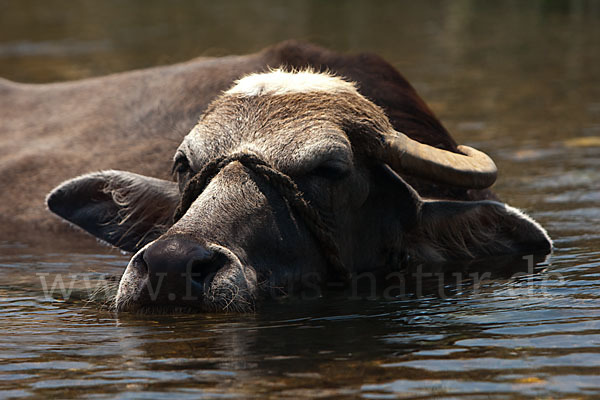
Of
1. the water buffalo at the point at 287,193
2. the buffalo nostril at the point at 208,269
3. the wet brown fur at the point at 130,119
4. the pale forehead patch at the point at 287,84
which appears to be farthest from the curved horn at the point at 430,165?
the buffalo nostril at the point at 208,269

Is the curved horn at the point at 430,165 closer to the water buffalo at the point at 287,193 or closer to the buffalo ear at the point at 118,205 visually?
the water buffalo at the point at 287,193

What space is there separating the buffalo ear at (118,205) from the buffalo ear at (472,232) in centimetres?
136

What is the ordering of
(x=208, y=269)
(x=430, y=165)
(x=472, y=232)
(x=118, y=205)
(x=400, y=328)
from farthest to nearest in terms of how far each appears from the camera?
(x=118, y=205)
(x=472, y=232)
(x=430, y=165)
(x=208, y=269)
(x=400, y=328)

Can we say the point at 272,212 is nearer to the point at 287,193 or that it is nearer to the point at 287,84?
the point at 287,193

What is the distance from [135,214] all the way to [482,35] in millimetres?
13193

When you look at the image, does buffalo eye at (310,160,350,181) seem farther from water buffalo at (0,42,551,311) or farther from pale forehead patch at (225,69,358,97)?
pale forehead patch at (225,69,358,97)

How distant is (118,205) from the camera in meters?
6.29

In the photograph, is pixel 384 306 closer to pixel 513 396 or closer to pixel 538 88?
pixel 513 396

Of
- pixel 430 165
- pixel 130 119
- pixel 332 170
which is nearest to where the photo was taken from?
pixel 332 170

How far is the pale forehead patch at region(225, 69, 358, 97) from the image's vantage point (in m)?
5.59

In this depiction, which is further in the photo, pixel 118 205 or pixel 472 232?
pixel 118 205

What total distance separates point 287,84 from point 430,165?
83cm

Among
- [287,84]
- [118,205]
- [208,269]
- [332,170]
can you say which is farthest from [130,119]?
[208,269]

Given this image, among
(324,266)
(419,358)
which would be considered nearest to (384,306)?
(324,266)
